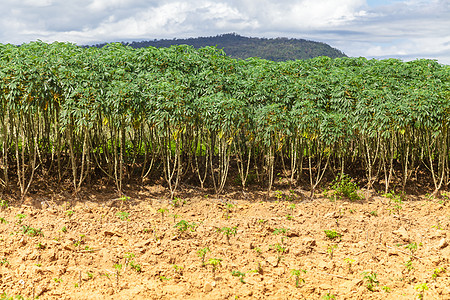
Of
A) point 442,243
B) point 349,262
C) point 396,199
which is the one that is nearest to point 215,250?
point 349,262

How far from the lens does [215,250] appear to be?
5934 mm

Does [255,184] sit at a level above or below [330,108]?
below

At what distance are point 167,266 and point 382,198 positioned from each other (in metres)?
5.45

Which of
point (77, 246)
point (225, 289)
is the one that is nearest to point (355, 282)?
point (225, 289)

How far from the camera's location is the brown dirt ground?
5031 mm

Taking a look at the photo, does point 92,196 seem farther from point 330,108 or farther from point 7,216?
point 330,108

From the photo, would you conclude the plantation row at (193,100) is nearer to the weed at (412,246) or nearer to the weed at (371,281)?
the weed at (412,246)

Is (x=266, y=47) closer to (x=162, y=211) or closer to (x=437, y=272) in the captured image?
(x=162, y=211)

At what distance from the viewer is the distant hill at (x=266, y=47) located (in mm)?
74062

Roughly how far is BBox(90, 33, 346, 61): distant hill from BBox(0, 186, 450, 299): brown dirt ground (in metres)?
65.3

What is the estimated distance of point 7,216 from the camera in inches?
289

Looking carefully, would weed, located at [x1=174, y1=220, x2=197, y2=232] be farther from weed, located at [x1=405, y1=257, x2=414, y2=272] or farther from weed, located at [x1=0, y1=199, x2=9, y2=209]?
weed, located at [x1=0, y1=199, x2=9, y2=209]

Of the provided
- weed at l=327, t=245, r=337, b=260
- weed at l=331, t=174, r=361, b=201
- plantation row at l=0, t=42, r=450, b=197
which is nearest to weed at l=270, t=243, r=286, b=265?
weed at l=327, t=245, r=337, b=260

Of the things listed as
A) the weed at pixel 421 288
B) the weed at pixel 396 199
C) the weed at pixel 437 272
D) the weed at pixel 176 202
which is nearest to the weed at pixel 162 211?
the weed at pixel 176 202
